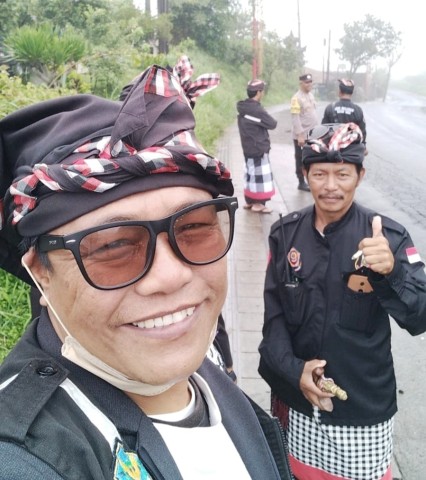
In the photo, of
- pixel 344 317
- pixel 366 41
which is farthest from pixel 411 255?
pixel 366 41

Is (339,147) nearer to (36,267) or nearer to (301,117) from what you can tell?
(36,267)

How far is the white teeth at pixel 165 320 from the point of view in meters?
1.07

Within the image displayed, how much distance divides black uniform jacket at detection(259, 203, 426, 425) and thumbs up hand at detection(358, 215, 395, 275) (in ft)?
0.23

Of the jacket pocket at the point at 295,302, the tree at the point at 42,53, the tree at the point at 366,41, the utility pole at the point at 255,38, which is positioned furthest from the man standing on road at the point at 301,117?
the tree at the point at 366,41

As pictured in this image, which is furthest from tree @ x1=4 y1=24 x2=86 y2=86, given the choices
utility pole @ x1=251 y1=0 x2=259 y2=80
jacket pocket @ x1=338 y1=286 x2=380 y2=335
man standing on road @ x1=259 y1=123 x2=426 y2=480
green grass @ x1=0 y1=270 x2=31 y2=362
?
utility pole @ x1=251 y1=0 x2=259 y2=80

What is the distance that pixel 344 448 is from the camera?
216cm

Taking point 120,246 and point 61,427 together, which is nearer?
point 61,427

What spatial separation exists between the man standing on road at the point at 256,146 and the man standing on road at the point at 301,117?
4.10 feet

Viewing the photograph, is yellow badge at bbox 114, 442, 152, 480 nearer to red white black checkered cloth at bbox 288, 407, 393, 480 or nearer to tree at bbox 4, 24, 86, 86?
red white black checkered cloth at bbox 288, 407, 393, 480

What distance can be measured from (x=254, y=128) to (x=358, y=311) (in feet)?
18.7

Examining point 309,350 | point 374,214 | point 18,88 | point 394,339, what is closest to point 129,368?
point 309,350

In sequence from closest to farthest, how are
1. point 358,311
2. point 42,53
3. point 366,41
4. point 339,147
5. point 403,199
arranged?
point 358,311 < point 339,147 < point 42,53 < point 403,199 < point 366,41

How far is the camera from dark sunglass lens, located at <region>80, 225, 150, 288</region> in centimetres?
104

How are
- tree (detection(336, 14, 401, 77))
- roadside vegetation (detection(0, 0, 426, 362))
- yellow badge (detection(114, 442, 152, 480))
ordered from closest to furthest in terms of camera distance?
yellow badge (detection(114, 442, 152, 480))
roadside vegetation (detection(0, 0, 426, 362))
tree (detection(336, 14, 401, 77))
